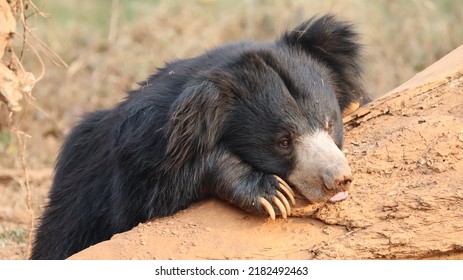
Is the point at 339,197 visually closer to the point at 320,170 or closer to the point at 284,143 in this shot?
the point at 320,170

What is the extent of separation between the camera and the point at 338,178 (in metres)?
3.44

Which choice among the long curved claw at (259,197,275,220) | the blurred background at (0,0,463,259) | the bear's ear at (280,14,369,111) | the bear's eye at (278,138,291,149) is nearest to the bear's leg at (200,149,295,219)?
the long curved claw at (259,197,275,220)

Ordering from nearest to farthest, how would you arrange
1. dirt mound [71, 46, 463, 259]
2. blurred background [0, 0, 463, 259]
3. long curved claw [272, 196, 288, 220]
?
dirt mound [71, 46, 463, 259] → long curved claw [272, 196, 288, 220] → blurred background [0, 0, 463, 259]

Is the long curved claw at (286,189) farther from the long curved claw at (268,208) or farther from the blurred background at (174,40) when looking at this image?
the blurred background at (174,40)

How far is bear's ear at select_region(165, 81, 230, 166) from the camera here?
3.69 m

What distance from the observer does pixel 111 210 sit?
416cm

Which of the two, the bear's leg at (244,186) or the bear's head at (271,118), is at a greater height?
the bear's head at (271,118)

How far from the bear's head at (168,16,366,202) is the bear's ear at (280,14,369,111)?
14cm

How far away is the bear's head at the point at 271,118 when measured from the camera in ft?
11.8

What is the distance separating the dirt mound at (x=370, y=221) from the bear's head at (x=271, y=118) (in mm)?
145

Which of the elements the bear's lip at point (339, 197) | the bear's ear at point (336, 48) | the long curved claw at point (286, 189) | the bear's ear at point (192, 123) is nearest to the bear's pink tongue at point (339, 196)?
the bear's lip at point (339, 197)

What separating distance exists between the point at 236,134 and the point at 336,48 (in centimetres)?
82

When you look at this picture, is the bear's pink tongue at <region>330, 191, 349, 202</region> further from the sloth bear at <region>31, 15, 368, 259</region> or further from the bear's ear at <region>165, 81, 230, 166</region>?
the bear's ear at <region>165, 81, 230, 166</region>
